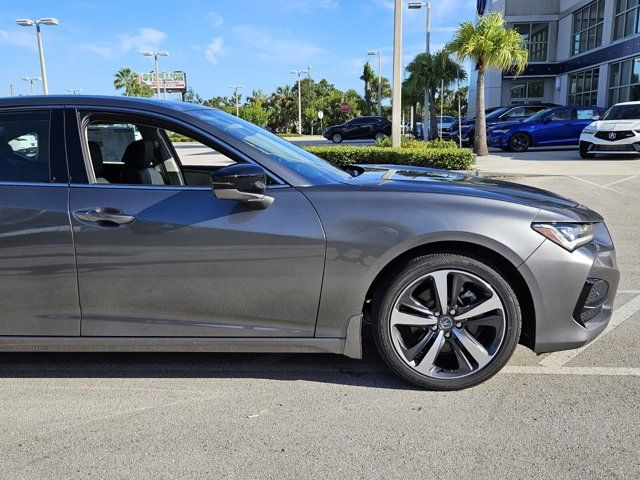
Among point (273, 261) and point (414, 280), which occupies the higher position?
point (273, 261)

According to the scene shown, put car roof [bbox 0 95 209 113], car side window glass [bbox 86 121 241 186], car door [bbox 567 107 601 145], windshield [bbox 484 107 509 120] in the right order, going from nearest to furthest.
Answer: car roof [bbox 0 95 209 113], car side window glass [bbox 86 121 241 186], car door [bbox 567 107 601 145], windshield [bbox 484 107 509 120]

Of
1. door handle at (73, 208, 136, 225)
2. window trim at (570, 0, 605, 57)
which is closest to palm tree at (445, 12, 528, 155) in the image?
window trim at (570, 0, 605, 57)

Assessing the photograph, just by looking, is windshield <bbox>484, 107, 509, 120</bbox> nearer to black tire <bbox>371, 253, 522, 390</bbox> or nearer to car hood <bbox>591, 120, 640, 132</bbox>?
car hood <bbox>591, 120, 640, 132</bbox>

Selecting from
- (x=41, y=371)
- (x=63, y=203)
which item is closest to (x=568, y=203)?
(x=63, y=203)

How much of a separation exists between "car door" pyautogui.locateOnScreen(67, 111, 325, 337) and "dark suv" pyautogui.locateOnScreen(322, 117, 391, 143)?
32.5m

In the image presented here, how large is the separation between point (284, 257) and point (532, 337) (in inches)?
55.4

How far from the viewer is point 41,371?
133 inches

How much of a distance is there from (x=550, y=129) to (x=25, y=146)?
20493 mm

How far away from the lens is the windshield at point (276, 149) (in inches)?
121

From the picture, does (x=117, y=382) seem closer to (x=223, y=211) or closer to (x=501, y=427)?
(x=223, y=211)

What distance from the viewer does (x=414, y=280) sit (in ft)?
9.41

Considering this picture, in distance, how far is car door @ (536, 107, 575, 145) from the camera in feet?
66.6

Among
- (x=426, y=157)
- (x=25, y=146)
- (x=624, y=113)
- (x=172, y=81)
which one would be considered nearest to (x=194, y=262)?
(x=25, y=146)

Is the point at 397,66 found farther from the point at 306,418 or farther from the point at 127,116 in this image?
the point at 306,418
